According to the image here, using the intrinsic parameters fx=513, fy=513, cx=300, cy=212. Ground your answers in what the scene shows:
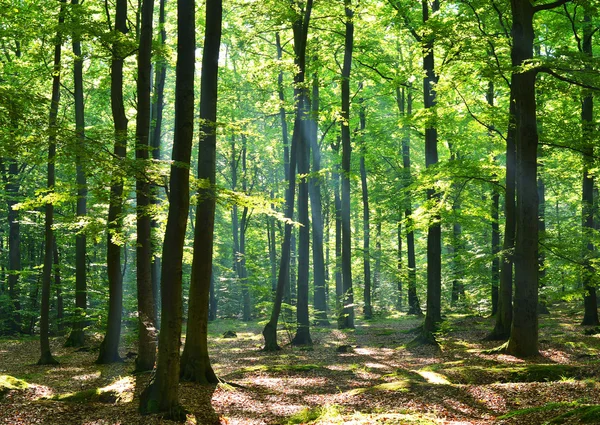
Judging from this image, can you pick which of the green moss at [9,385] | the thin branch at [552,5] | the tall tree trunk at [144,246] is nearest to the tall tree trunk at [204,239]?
the tall tree trunk at [144,246]

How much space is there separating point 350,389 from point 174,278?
4.69 meters

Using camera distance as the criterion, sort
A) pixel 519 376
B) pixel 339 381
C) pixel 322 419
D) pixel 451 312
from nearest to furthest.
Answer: pixel 322 419 → pixel 519 376 → pixel 339 381 → pixel 451 312

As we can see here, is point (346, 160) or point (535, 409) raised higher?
point (346, 160)

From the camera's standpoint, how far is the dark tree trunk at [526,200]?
38.6 ft

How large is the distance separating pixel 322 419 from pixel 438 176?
8.43 meters

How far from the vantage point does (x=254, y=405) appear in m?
9.06

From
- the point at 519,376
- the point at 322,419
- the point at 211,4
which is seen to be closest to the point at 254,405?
the point at 322,419

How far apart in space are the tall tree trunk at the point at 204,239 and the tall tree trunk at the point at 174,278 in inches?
60.1

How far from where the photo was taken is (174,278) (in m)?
7.71

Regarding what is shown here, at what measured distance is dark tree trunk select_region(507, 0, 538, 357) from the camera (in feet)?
38.6

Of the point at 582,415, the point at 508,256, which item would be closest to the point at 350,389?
the point at 582,415

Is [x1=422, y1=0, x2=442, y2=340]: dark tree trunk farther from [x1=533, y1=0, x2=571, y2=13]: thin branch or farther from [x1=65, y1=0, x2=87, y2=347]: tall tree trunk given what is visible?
[x1=65, y1=0, x2=87, y2=347]: tall tree trunk

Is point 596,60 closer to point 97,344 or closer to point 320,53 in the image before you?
point 320,53

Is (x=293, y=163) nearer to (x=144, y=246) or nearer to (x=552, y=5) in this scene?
(x=144, y=246)
